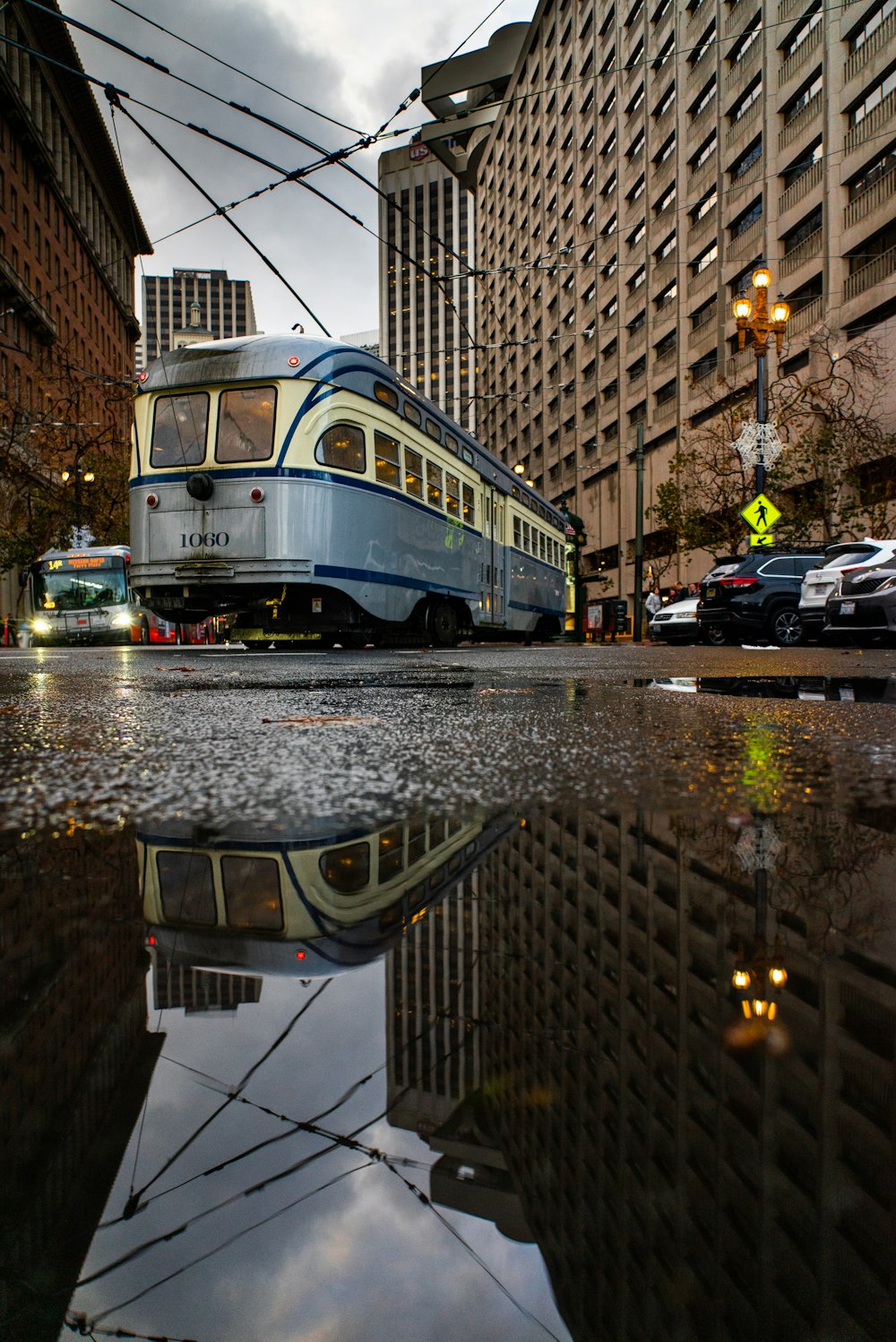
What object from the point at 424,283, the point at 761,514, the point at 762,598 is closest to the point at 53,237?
the point at 761,514

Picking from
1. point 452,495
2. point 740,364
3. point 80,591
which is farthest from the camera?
point 740,364

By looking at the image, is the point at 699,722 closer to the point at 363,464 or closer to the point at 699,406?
the point at 363,464

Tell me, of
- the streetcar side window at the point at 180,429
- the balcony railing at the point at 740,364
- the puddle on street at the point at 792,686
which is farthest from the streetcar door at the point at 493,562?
the balcony railing at the point at 740,364

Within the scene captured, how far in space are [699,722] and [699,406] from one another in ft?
130

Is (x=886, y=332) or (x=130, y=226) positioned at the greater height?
(x=130, y=226)

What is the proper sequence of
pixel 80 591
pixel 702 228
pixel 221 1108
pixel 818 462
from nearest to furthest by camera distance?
pixel 221 1108 < pixel 80 591 < pixel 818 462 < pixel 702 228

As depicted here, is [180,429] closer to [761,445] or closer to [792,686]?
[792,686]

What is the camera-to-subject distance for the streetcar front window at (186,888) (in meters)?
0.89

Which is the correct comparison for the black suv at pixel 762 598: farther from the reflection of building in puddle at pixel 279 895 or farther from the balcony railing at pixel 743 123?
the balcony railing at pixel 743 123

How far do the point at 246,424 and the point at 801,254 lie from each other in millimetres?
27769

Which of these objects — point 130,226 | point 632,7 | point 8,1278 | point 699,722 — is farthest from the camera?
point 130,226

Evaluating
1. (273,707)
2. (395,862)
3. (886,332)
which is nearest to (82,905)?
(395,862)

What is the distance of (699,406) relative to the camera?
39062mm

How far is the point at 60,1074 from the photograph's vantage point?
552 mm
